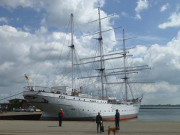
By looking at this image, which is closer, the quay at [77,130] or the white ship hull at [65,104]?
the quay at [77,130]

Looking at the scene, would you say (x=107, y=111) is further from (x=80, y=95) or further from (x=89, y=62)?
(x=89, y=62)

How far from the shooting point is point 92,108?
1593 inches

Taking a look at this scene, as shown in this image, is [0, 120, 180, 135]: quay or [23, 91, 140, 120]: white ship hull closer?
[0, 120, 180, 135]: quay

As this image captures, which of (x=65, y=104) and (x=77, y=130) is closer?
(x=77, y=130)

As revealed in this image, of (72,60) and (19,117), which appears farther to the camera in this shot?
(72,60)

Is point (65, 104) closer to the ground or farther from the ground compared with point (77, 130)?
farther from the ground

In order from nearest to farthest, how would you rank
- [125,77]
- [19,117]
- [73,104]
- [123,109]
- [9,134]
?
[9,134], [73,104], [19,117], [123,109], [125,77]

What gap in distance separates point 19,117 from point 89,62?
27505 millimetres

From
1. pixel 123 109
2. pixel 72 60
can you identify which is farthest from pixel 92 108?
Answer: pixel 123 109

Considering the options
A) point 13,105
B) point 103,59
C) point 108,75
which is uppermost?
point 103,59

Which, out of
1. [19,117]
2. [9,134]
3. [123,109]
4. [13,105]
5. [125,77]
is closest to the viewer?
[9,134]

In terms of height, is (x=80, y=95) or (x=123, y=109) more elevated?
(x=80, y=95)

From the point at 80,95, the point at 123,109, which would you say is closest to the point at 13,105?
the point at 123,109

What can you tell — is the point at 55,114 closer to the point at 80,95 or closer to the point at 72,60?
the point at 80,95
